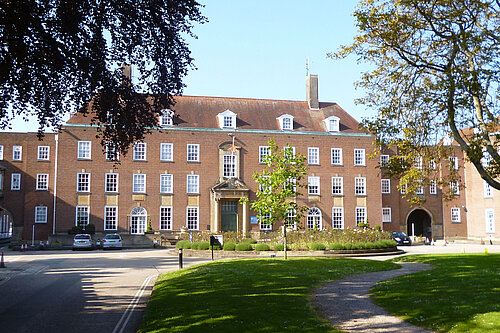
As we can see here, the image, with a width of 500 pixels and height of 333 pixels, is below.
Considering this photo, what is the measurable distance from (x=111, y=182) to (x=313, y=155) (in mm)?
19165

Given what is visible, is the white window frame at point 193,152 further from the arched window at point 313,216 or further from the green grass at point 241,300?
the green grass at point 241,300

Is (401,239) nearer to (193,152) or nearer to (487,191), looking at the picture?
(487,191)

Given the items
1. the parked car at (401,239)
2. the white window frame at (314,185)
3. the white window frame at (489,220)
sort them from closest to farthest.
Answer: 1. the parked car at (401,239)
2. the white window frame at (314,185)
3. the white window frame at (489,220)

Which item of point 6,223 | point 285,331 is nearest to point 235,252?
point 285,331

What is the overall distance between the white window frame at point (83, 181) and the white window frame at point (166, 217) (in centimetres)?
683

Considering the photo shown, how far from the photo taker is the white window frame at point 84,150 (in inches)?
1704

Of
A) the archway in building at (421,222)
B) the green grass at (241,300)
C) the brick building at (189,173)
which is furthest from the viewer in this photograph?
the archway in building at (421,222)

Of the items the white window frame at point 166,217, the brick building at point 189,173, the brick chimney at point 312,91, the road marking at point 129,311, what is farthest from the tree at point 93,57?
the brick chimney at point 312,91

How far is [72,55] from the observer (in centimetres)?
1182

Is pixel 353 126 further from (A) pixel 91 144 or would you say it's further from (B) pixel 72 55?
(B) pixel 72 55

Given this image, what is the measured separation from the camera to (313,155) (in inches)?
1868

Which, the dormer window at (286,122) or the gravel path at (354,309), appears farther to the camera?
the dormer window at (286,122)

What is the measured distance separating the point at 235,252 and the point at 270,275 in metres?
13.7

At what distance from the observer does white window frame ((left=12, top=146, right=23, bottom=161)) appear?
47.0 meters
